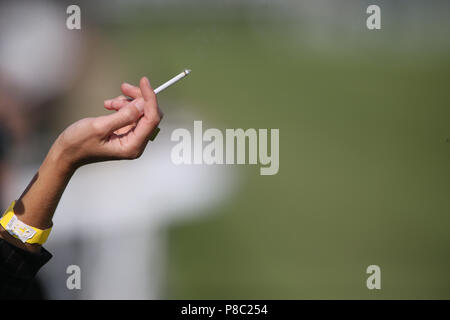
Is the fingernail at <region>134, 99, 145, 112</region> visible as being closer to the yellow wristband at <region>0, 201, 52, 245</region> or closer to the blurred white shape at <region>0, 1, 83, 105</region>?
the yellow wristband at <region>0, 201, 52, 245</region>

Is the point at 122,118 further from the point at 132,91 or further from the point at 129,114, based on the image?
the point at 132,91

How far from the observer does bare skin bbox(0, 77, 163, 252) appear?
30.8 inches

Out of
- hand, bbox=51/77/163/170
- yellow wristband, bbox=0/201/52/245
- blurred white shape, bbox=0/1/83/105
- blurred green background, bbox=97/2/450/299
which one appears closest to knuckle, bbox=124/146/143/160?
hand, bbox=51/77/163/170

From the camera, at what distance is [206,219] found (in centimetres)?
140

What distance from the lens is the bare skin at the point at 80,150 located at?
781mm

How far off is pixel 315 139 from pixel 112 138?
2.56 feet

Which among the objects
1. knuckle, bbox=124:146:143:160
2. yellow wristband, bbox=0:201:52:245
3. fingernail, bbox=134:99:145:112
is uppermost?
fingernail, bbox=134:99:145:112

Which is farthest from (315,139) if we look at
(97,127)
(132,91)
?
(97,127)

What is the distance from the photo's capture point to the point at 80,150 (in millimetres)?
791

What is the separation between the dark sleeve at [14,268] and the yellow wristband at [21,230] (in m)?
0.02

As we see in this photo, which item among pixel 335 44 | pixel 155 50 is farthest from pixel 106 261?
pixel 335 44

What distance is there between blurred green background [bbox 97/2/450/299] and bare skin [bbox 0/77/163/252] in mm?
589

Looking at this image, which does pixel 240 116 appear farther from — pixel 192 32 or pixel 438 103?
pixel 438 103

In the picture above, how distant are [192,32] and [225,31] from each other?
11 centimetres
